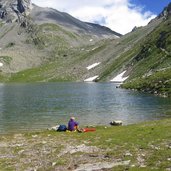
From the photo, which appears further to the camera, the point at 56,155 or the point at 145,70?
the point at 145,70

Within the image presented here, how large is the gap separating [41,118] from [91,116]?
916cm

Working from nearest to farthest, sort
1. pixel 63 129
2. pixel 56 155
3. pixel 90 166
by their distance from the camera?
pixel 90 166 < pixel 56 155 < pixel 63 129

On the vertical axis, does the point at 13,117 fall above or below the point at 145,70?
below

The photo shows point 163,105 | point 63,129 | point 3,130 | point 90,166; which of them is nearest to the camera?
point 90,166

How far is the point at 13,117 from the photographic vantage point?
6969 cm

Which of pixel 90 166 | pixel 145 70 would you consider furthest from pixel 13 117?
pixel 145 70

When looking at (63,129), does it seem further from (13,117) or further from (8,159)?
(13,117)

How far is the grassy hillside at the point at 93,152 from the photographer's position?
26.2 metres

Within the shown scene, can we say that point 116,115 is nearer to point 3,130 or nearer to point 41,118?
point 41,118

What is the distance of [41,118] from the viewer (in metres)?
67.5

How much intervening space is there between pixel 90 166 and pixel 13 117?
45.7m

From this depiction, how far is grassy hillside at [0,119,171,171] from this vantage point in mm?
26203

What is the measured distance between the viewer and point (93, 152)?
30.2 meters

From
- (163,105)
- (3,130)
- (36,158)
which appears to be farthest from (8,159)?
(163,105)
